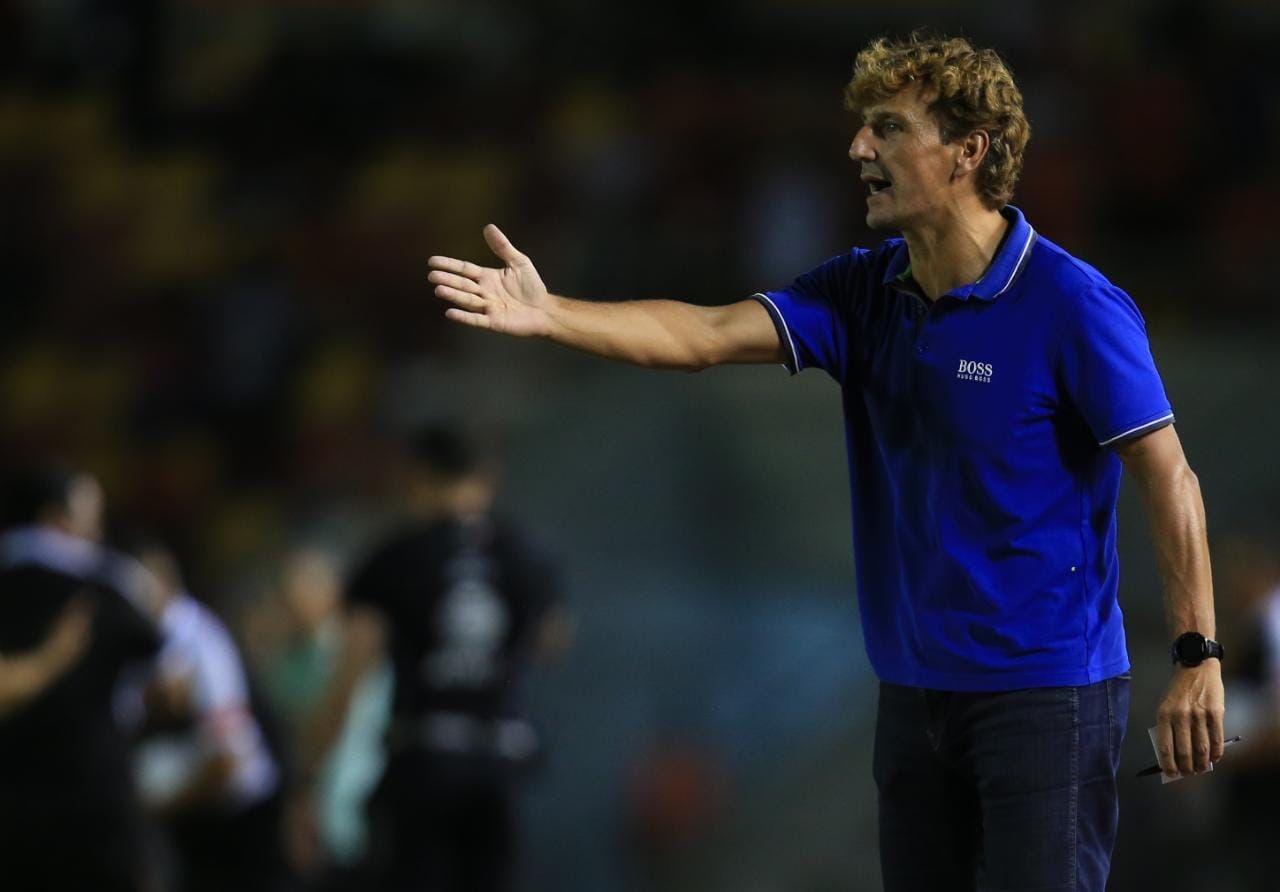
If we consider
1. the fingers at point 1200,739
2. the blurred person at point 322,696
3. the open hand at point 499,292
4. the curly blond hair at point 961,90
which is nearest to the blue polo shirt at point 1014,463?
the curly blond hair at point 961,90

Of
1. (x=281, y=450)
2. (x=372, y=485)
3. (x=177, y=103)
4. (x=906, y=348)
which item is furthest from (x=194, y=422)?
(x=906, y=348)

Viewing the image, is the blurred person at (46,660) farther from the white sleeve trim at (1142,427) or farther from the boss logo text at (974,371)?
the white sleeve trim at (1142,427)

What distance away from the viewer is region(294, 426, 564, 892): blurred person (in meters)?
7.52

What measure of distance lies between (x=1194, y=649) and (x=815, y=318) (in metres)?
1.03

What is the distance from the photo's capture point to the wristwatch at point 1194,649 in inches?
153

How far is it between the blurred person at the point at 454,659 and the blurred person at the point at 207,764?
0.66 meters

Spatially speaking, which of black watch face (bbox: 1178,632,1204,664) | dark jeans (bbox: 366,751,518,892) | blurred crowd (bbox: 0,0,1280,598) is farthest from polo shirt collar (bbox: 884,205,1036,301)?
blurred crowd (bbox: 0,0,1280,598)

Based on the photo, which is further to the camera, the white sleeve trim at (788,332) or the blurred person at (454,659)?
the blurred person at (454,659)

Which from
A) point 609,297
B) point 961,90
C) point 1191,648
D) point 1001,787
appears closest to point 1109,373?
point 1191,648

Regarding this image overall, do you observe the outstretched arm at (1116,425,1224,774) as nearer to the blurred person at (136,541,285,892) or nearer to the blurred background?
the blurred person at (136,541,285,892)

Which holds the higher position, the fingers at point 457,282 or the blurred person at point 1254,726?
the fingers at point 457,282

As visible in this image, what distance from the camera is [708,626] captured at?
10703mm

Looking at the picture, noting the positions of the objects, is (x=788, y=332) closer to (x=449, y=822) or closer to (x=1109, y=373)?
(x=1109, y=373)

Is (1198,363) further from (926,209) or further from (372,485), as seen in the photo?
(926,209)
